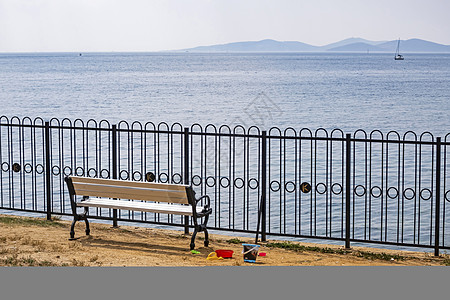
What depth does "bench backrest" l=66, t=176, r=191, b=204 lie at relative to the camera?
9.52m

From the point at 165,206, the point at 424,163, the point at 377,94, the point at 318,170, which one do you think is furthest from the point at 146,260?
the point at 377,94

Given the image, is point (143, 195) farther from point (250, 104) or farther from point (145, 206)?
point (250, 104)

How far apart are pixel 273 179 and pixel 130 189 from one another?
38.5ft

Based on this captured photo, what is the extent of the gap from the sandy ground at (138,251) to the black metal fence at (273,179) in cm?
28

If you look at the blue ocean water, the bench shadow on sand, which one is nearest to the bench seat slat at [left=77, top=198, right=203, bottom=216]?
the bench shadow on sand

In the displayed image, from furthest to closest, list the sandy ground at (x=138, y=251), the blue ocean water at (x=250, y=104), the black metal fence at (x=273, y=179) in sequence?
1. the blue ocean water at (x=250, y=104)
2. the black metal fence at (x=273, y=179)
3. the sandy ground at (x=138, y=251)

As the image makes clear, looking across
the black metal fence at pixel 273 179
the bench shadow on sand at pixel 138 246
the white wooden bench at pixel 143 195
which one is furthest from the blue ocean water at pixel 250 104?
the white wooden bench at pixel 143 195

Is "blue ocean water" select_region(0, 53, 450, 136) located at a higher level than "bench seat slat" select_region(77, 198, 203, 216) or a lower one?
higher

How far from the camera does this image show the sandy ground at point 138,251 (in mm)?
9008

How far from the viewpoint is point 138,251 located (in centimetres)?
984

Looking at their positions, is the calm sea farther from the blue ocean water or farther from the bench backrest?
the bench backrest

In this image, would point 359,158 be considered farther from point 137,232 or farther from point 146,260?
point 146,260

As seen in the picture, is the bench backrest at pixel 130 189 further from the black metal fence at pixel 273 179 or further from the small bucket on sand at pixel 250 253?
the small bucket on sand at pixel 250 253

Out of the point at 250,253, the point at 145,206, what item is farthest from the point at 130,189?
the point at 250,253
